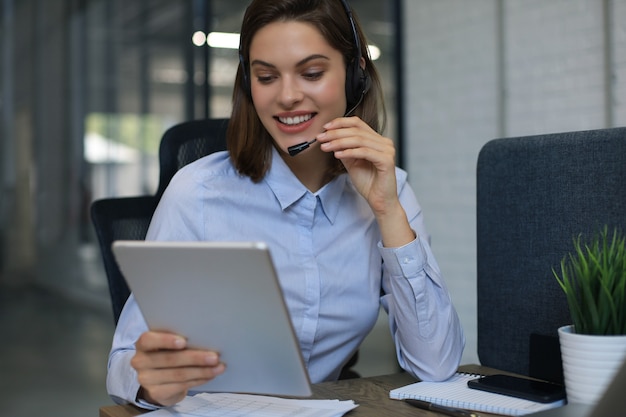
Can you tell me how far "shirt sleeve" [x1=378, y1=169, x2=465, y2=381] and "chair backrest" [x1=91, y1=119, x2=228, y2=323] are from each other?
21.1 inches

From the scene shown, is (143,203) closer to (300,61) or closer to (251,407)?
(300,61)

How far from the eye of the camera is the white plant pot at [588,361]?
880 mm

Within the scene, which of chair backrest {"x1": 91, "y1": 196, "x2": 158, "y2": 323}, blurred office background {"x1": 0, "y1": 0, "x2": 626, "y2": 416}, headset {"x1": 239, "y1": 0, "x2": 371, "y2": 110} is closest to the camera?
headset {"x1": 239, "y1": 0, "x2": 371, "y2": 110}

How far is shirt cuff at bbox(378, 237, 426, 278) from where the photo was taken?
1243 millimetres

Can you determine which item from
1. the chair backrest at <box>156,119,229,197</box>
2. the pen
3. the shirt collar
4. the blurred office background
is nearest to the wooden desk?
the pen

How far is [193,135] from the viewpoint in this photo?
1.61m

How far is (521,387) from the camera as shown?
41.8 inches

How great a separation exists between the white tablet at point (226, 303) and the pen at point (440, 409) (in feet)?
0.67

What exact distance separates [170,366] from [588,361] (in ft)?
1.68

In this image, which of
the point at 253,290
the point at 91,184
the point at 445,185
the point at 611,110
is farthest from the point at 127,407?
the point at 91,184

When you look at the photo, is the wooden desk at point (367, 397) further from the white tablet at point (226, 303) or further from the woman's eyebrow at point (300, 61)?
the woman's eyebrow at point (300, 61)

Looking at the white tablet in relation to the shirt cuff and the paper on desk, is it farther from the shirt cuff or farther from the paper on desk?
the shirt cuff

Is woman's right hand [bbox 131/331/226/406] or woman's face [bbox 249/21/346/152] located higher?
woman's face [bbox 249/21/346/152]

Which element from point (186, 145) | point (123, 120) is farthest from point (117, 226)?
point (123, 120)
